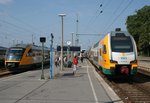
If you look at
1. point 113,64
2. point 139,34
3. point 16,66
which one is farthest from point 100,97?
point 139,34

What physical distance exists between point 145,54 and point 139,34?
7.06 meters

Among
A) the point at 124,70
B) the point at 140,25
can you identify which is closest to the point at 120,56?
the point at 124,70

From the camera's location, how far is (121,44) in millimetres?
21172

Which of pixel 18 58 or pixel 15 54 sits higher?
pixel 15 54

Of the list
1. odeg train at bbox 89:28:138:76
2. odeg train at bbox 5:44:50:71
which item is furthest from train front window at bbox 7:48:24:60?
odeg train at bbox 89:28:138:76

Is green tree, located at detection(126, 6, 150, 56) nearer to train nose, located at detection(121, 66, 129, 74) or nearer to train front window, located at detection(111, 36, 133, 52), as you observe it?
train front window, located at detection(111, 36, 133, 52)

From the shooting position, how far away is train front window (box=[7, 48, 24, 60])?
114 ft

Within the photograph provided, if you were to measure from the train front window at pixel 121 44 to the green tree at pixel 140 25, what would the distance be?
64849 millimetres

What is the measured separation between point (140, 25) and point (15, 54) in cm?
6398

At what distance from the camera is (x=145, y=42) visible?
272ft

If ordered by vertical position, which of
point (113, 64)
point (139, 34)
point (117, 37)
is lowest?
point (113, 64)

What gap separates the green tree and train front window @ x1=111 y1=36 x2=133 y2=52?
64.8m

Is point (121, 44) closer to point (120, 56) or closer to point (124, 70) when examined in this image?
point (120, 56)

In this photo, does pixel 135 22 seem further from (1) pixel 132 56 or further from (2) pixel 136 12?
(1) pixel 132 56
